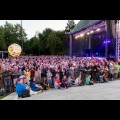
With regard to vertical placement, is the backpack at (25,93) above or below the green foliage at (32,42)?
below

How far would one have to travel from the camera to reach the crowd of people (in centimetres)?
1390

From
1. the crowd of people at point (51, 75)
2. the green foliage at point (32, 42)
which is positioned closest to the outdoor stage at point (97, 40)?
the crowd of people at point (51, 75)

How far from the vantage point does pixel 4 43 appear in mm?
58656

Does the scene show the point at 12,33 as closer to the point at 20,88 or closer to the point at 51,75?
the point at 51,75

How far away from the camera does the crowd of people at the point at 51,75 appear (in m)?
13.9

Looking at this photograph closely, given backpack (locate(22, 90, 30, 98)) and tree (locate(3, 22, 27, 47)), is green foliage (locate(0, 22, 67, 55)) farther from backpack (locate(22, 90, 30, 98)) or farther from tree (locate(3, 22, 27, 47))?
backpack (locate(22, 90, 30, 98))

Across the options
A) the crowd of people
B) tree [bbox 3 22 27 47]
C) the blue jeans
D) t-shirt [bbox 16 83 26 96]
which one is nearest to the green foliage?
tree [bbox 3 22 27 47]

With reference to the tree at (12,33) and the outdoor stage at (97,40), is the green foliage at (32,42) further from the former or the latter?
the outdoor stage at (97,40)

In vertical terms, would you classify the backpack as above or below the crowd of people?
below

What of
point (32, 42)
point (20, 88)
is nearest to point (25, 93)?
point (20, 88)

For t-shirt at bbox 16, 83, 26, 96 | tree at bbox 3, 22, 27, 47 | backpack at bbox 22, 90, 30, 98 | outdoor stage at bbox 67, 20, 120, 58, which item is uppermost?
A: tree at bbox 3, 22, 27, 47

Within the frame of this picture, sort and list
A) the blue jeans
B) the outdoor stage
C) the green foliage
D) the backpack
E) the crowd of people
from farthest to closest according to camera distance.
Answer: the green foliage < the outdoor stage < the blue jeans < the crowd of people < the backpack
